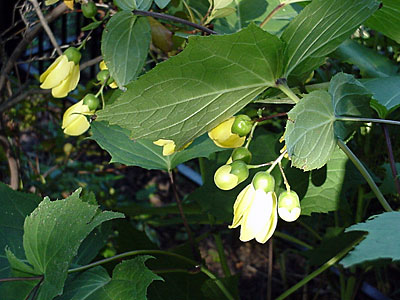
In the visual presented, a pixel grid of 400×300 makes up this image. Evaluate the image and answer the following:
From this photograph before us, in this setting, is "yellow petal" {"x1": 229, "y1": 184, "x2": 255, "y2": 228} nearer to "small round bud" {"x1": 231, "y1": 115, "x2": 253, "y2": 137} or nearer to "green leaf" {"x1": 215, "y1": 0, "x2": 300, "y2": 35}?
"small round bud" {"x1": 231, "y1": 115, "x2": 253, "y2": 137}

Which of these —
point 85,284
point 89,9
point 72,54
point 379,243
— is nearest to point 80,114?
point 72,54

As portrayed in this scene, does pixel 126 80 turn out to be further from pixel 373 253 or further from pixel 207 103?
pixel 373 253

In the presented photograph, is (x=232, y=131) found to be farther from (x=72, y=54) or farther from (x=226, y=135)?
(x=72, y=54)

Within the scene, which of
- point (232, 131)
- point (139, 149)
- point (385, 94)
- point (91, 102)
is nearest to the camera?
point (232, 131)

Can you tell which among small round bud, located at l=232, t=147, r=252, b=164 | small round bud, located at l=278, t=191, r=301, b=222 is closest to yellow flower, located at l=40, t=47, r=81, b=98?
small round bud, located at l=232, t=147, r=252, b=164

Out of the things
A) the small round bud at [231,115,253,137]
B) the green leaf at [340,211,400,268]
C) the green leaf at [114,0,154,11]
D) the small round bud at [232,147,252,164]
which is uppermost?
the green leaf at [114,0,154,11]

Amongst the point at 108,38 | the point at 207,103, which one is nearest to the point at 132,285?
the point at 207,103
